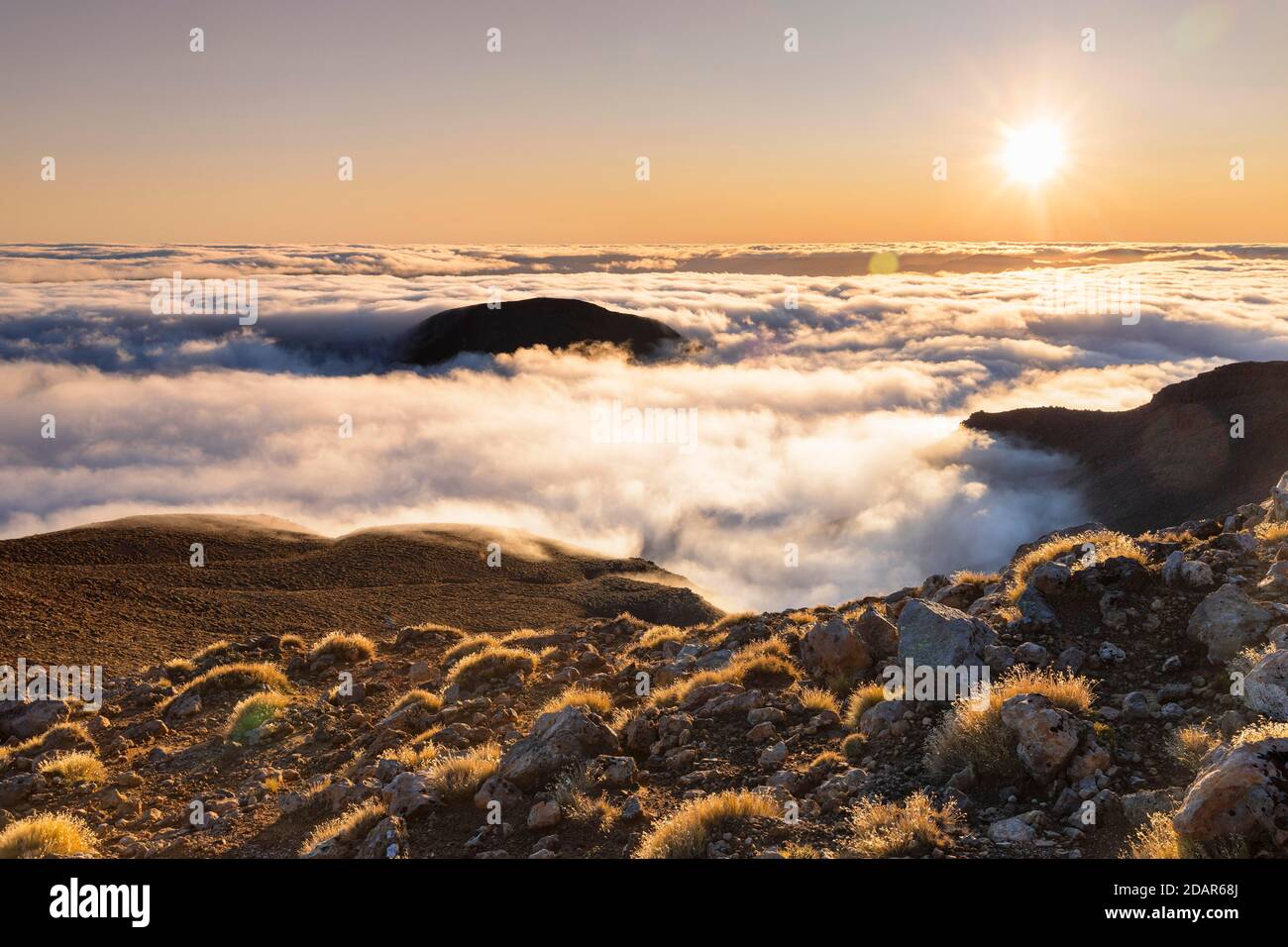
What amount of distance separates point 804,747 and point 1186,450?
67065 mm

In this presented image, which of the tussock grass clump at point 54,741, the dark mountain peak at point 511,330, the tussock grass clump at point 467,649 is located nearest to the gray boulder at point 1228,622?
the tussock grass clump at point 467,649

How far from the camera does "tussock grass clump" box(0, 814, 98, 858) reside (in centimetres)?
766

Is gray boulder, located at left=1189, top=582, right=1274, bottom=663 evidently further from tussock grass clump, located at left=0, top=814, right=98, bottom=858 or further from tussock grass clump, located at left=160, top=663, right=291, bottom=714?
tussock grass clump, located at left=160, top=663, right=291, bottom=714

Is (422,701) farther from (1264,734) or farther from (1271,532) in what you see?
(1271,532)

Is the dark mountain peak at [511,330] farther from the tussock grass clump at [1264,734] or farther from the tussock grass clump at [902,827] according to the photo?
the tussock grass clump at [1264,734]

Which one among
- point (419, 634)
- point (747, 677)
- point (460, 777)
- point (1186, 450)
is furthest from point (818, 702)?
point (1186, 450)

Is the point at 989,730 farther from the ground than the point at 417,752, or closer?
farther from the ground

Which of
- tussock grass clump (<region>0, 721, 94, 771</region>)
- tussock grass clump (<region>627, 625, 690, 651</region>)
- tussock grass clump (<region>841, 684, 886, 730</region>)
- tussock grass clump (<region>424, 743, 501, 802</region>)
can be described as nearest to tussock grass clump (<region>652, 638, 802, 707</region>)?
tussock grass clump (<region>841, 684, 886, 730</region>)

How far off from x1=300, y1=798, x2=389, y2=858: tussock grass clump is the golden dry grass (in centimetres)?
463

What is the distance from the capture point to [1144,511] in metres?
57.4

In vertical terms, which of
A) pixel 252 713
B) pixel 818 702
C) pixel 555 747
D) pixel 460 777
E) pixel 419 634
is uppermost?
pixel 818 702

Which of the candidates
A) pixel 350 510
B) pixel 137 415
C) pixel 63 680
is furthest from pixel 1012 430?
pixel 137 415

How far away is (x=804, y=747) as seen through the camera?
813cm
